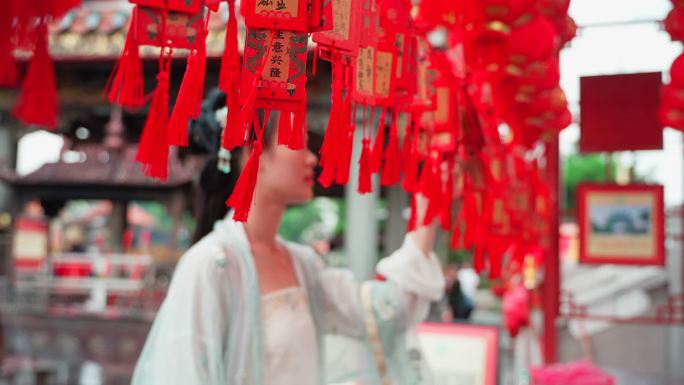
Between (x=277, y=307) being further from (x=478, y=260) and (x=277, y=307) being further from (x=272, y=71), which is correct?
(x=272, y=71)

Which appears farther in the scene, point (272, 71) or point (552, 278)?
point (552, 278)

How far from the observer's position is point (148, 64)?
7883mm

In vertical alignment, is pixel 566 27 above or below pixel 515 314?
above

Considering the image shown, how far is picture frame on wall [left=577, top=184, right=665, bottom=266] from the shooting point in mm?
4148

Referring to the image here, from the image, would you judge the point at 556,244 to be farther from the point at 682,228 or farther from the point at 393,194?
the point at 682,228

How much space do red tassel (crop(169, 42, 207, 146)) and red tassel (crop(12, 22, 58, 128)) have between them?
60cm

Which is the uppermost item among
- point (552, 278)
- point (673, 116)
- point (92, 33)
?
point (92, 33)

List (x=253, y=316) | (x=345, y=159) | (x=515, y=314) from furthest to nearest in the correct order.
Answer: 1. (x=515, y=314)
2. (x=253, y=316)
3. (x=345, y=159)

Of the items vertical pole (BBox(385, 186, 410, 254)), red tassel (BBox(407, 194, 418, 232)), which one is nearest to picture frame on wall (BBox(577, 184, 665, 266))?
red tassel (BBox(407, 194, 418, 232))

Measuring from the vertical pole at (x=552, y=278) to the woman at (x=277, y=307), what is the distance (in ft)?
7.16

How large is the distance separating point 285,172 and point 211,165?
24cm

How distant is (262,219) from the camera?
2.01 metres

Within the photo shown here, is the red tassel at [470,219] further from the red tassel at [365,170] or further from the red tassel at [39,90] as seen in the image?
the red tassel at [39,90]

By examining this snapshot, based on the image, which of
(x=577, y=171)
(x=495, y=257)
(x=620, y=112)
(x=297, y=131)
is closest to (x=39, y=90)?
(x=297, y=131)
